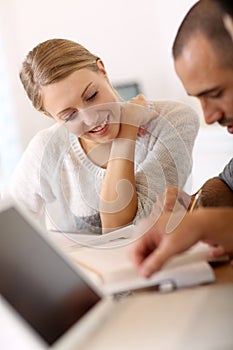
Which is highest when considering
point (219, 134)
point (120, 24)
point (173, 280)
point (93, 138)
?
point (120, 24)

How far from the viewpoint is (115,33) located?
4.81 ft

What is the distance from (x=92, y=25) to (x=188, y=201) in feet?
2.76

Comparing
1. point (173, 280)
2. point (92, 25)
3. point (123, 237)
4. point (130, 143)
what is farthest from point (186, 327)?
point (92, 25)

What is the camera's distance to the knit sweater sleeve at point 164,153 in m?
0.85

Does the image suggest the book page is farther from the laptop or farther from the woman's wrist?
the woman's wrist

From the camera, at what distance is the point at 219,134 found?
106 centimetres

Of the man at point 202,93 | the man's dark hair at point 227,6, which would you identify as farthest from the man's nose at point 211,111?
the man's dark hair at point 227,6

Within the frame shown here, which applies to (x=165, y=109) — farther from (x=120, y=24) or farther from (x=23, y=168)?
(x=120, y=24)

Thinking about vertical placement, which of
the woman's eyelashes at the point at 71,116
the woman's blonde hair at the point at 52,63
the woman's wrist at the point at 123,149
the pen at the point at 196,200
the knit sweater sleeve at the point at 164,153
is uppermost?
the woman's blonde hair at the point at 52,63

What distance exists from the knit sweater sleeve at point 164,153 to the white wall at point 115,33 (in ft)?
1.42

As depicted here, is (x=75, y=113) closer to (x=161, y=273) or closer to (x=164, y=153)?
(x=164, y=153)

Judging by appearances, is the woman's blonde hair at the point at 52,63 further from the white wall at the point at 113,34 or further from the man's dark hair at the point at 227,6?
the white wall at the point at 113,34

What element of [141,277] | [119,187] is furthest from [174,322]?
[119,187]

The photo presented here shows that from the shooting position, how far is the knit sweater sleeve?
2.79 feet
